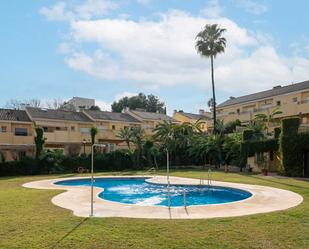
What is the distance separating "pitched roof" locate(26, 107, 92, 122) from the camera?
43781 mm

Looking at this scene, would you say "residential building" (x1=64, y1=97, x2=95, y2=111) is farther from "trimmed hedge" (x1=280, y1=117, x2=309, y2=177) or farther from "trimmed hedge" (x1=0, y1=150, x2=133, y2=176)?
"trimmed hedge" (x1=280, y1=117, x2=309, y2=177)

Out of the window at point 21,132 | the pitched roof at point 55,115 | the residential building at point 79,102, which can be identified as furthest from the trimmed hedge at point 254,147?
the residential building at point 79,102

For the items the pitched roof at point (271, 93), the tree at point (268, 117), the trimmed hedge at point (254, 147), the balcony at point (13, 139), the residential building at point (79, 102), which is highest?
the residential building at point (79, 102)

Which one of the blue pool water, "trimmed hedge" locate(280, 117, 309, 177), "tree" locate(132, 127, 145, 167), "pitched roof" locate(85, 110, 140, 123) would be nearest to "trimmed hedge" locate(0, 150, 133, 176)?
"tree" locate(132, 127, 145, 167)

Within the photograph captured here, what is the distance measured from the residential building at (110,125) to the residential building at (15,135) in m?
9.77

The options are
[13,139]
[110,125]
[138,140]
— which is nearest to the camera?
[13,139]

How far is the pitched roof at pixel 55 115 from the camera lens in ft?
144

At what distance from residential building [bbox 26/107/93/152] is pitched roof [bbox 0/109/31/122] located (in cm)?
69

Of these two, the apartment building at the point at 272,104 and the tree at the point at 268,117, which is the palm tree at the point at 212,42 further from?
the apartment building at the point at 272,104

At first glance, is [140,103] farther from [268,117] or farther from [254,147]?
[254,147]

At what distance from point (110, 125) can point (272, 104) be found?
2342 cm

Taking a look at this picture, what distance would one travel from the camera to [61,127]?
150 ft

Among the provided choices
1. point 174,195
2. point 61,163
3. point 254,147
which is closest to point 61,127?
point 61,163

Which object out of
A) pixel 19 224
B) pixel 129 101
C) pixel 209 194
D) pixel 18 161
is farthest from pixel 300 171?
pixel 129 101
